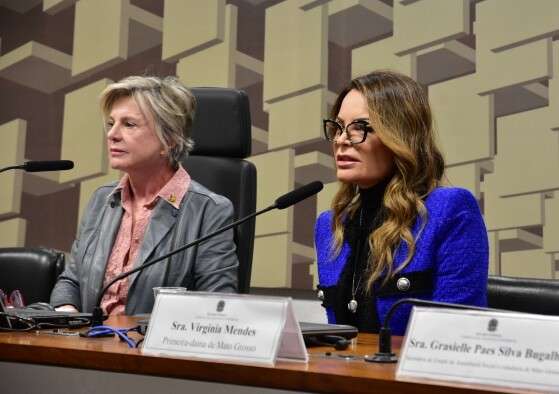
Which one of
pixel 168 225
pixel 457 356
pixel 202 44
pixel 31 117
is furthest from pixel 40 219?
pixel 457 356

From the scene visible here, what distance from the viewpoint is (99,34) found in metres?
3.56

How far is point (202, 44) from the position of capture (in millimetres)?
3191

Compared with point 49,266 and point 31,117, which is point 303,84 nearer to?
point 49,266

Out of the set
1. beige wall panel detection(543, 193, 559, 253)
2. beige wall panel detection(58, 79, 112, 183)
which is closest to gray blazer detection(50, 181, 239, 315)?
beige wall panel detection(543, 193, 559, 253)

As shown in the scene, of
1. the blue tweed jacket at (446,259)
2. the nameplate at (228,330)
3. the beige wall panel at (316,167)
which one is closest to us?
the nameplate at (228,330)

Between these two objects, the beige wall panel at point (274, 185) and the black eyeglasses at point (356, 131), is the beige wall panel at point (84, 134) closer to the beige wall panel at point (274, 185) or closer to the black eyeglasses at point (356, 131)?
the beige wall panel at point (274, 185)

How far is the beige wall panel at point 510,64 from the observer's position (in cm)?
226

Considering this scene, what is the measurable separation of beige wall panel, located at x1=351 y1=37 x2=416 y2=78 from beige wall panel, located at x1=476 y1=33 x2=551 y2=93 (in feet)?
0.79

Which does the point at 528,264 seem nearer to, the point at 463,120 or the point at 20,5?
the point at 463,120

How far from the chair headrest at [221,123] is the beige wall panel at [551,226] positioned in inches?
35.2

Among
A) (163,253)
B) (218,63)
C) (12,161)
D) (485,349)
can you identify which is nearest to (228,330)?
(485,349)

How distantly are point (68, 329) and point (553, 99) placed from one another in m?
1.53

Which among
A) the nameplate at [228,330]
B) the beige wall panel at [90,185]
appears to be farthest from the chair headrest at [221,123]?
the nameplate at [228,330]

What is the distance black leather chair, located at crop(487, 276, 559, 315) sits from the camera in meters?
1.64
